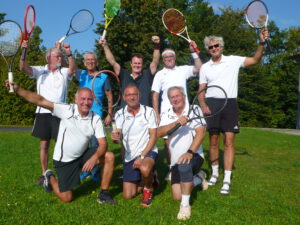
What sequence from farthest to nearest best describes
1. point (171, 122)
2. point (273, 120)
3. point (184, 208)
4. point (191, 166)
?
point (273, 120)
point (171, 122)
point (191, 166)
point (184, 208)

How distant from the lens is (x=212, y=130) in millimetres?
5996

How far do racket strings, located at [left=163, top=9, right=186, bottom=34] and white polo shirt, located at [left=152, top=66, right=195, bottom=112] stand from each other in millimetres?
1433

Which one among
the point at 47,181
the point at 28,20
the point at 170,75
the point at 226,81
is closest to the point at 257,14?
the point at 226,81

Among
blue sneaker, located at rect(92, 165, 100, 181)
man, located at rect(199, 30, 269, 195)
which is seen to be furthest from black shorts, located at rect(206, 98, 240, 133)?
blue sneaker, located at rect(92, 165, 100, 181)

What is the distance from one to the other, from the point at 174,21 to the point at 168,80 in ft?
6.15

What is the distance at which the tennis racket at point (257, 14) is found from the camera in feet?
19.0

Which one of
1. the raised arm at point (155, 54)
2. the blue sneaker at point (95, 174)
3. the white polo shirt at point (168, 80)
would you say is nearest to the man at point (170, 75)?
the white polo shirt at point (168, 80)

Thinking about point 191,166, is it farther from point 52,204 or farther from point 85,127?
point 52,204

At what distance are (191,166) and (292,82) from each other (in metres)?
41.7

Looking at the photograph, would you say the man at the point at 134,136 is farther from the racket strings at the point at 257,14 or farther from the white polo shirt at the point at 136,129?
the racket strings at the point at 257,14

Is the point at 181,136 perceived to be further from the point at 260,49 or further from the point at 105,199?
the point at 260,49

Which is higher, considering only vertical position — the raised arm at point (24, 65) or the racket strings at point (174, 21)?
the racket strings at point (174, 21)

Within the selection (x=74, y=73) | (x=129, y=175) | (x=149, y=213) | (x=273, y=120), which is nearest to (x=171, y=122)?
(x=129, y=175)

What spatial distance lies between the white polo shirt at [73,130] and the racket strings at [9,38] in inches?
69.9
